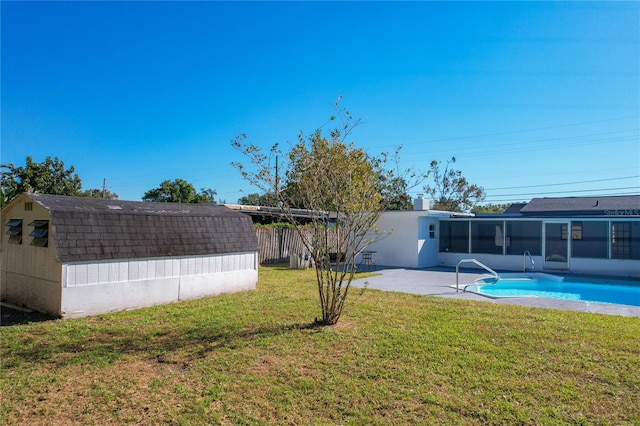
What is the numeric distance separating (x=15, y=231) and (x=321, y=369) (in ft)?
25.2

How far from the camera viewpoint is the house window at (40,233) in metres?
7.50

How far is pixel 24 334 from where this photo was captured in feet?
20.3

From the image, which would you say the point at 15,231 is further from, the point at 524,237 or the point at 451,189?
the point at 451,189

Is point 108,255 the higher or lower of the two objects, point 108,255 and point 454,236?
the lower

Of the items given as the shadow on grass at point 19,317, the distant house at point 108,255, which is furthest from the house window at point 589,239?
the shadow on grass at point 19,317

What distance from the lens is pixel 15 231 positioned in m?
8.42

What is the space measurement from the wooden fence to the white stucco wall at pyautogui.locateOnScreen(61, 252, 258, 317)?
6498mm

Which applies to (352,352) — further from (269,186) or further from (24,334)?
(24,334)

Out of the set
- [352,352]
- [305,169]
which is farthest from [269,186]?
[352,352]

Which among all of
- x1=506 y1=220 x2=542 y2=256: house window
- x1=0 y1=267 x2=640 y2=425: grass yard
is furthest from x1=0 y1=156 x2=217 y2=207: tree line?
x1=0 y1=267 x2=640 y2=425: grass yard

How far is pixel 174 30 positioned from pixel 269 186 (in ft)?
22.8

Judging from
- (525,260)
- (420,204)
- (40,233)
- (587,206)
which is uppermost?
(587,206)

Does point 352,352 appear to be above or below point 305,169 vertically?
below

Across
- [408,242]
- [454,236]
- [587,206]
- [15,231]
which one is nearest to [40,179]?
[15,231]
